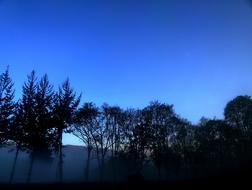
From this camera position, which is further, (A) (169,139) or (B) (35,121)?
(A) (169,139)

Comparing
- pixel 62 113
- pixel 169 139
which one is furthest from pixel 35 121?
pixel 169 139

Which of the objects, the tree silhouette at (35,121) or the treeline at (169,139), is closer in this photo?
the tree silhouette at (35,121)

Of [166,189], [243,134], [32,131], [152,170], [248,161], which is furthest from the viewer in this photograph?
[152,170]

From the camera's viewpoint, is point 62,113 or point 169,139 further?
point 169,139

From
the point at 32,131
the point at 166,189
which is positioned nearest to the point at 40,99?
the point at 32,131

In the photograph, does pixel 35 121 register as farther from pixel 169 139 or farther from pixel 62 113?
pixel 169 139

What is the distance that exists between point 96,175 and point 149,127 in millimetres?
27464

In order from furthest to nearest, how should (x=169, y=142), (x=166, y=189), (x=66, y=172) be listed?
(x=66, y=172) → (x=169, y=142) → (x=166, y=189)

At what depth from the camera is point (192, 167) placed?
69688mm

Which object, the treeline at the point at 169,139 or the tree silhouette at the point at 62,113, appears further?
the treeline at the point at 169,139

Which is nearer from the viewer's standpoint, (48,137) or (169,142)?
(48,137)

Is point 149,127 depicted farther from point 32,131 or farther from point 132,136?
point 32,131

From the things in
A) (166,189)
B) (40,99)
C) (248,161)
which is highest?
(40,99)

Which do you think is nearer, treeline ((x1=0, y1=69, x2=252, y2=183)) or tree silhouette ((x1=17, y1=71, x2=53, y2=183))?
tree silhouette ((x1=17, y1=71, x2=53, y2=183))
